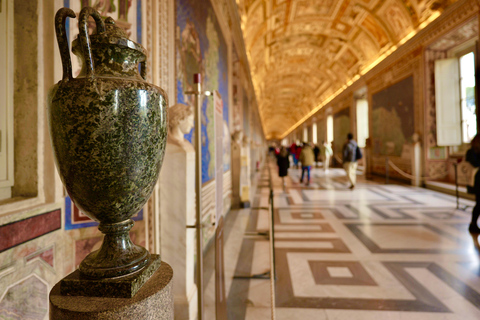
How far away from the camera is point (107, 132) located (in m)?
0.84

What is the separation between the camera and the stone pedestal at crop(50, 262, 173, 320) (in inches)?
34.3

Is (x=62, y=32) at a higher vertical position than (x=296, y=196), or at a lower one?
higher

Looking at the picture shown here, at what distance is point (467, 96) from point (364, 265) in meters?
8.99

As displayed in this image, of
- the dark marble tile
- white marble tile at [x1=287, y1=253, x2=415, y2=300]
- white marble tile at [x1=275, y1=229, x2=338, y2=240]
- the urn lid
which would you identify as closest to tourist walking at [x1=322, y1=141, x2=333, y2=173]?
white marble tile at [x1=275, y1=229, x2=338, y2=240]

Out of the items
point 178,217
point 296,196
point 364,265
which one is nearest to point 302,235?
point 364,265

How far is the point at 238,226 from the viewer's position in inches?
201

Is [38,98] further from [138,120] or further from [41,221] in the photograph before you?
[138,120]

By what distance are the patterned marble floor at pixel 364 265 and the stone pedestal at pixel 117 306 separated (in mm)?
1557

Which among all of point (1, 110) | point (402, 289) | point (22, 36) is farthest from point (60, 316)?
point (402, 289)

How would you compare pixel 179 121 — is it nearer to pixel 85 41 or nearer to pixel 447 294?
pixel 85 41

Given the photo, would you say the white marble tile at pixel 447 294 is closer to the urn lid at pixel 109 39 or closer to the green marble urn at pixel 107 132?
the green marble urn at pixel 107 132

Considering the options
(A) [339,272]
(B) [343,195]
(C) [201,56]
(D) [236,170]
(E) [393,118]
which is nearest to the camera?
(A) [339,272]

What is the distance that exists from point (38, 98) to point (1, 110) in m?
0.18

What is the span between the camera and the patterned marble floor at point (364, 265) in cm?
237
